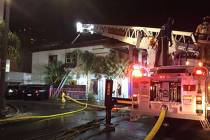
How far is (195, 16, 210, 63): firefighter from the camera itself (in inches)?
410

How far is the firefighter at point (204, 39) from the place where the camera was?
1041 cm

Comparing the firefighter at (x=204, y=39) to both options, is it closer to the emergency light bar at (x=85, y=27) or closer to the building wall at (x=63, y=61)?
the emergency light bar at (x=85, y=27)

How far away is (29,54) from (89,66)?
1419cm

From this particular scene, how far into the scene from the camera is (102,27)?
66.9 ft

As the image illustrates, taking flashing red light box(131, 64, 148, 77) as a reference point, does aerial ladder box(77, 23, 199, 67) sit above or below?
above

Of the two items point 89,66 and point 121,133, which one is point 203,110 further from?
point 89,66

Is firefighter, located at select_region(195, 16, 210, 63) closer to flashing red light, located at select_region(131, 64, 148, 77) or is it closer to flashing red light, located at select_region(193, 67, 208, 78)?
flashing red light, located at select_region(193, 67, 208, 78)

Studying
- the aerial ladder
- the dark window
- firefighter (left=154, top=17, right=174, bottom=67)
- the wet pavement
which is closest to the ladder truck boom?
the aerial ladder

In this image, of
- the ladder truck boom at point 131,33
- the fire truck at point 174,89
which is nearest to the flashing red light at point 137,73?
the fire truck at point 174,89

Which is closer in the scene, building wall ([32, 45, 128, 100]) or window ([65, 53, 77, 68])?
building wall ([32, 45, 128, 100])

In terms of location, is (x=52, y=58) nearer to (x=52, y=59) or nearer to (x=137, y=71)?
(x=52, y=59)

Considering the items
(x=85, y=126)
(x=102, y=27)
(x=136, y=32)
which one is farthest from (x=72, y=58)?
(x=85, y=126)

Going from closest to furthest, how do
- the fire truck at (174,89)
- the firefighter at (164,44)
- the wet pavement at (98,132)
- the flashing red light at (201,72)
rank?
the wet pavement at (98,132)
the flashing red light at (201,72)
the fire truck at (174,89)
the firefighter at (164,44)

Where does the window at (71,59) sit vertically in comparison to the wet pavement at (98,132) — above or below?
above
